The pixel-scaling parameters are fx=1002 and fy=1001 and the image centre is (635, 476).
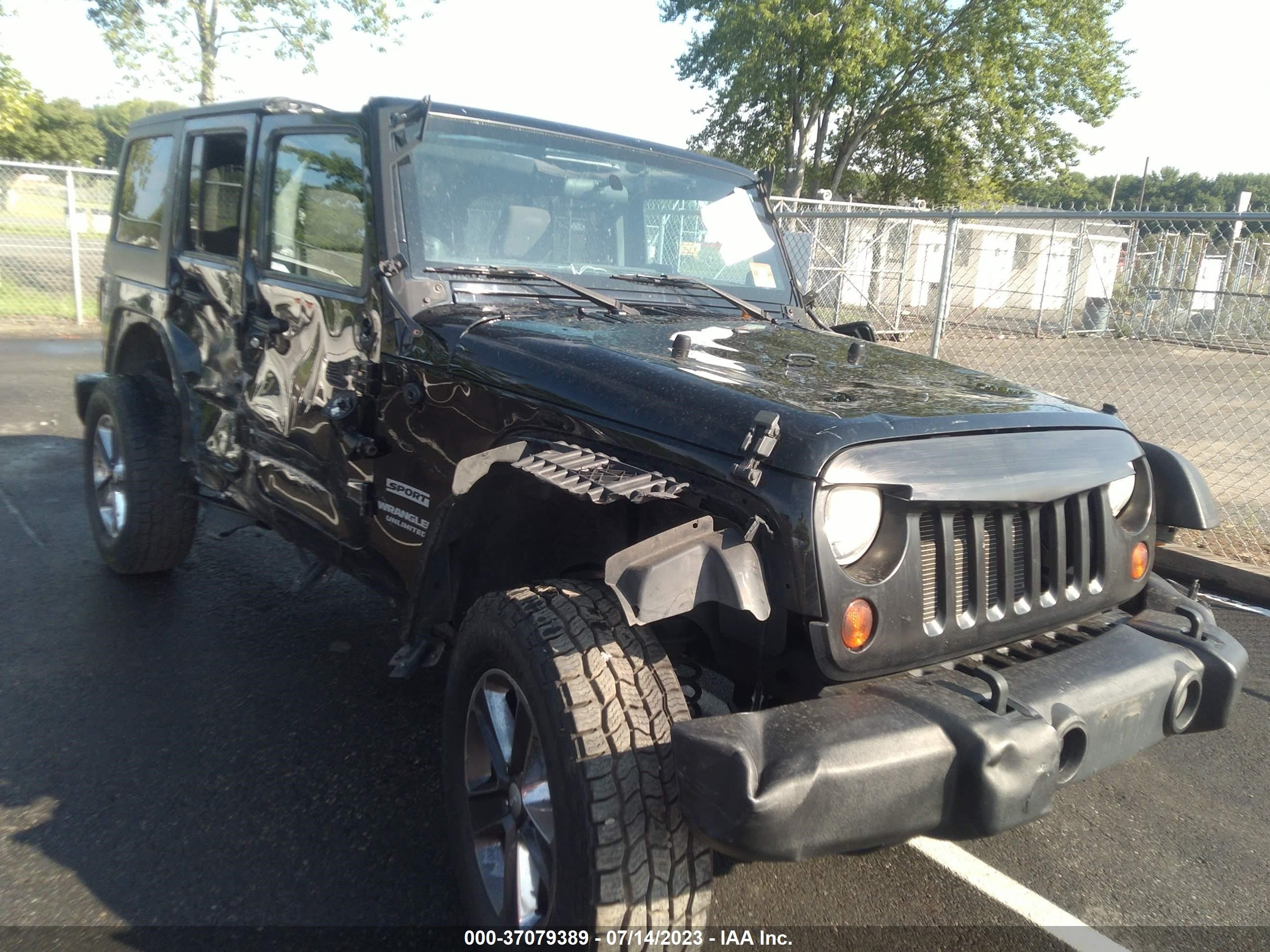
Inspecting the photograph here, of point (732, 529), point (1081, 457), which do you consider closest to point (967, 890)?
point (1081, 457)

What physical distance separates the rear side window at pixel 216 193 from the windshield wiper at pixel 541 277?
120cm

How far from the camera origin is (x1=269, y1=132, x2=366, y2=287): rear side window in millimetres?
3199

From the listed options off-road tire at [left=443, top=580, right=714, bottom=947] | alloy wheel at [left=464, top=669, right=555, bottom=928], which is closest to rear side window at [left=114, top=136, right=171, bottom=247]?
alloy wheel at [left=464, top=669, right=555, bottom=928]

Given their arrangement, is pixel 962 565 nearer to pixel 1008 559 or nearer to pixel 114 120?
pixel 1008 559

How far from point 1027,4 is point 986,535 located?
1165 inches

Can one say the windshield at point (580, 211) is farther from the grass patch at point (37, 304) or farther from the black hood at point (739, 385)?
the grass patch at point (37, 304)

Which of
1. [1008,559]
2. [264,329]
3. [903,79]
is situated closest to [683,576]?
[1008,559]

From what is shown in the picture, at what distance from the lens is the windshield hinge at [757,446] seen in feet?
6.82

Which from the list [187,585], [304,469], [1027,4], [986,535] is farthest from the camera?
[1027,4]

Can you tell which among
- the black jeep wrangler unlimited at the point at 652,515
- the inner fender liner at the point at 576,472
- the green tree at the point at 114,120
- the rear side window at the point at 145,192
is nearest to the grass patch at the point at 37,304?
the green tree at the point at 114,120

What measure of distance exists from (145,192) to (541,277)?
2.60 metres

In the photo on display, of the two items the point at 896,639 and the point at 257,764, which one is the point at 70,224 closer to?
the point at 257,764

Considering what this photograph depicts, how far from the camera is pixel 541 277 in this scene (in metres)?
3.25

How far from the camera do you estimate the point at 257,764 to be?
3.22m
